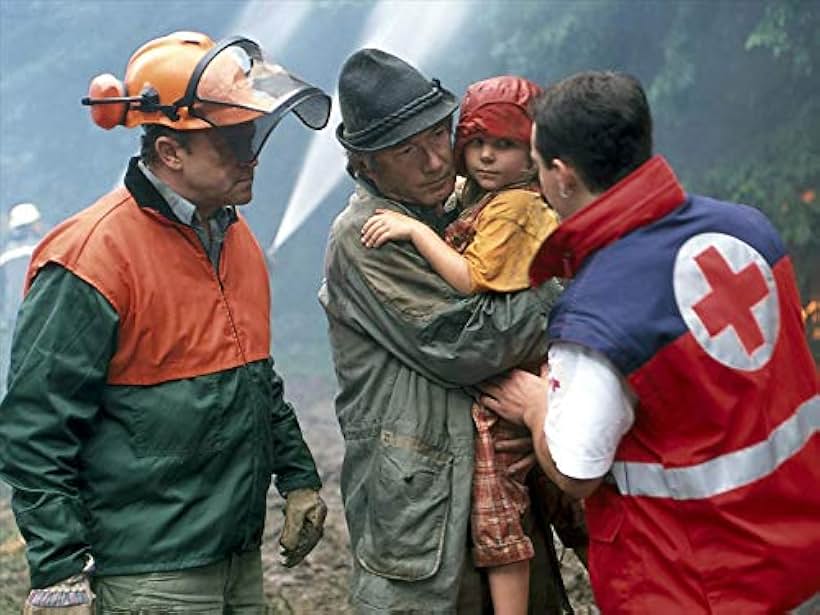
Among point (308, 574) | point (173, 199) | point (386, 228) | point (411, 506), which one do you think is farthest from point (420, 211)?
point (308, 574)

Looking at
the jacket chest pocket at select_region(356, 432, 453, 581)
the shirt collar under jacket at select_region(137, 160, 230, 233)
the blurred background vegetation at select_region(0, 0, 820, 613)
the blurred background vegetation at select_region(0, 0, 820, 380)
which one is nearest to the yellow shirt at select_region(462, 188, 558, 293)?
the jacket chest pocket at select_region(356, 432, 453, 581)

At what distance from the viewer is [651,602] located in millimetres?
2006

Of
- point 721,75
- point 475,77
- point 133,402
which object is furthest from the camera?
point 475,77

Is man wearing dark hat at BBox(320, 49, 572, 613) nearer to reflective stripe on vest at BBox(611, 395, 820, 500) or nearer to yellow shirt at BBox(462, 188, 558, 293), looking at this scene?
yellow shirt at BBox(462, 188, 558, 293)

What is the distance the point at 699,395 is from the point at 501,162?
901 mm

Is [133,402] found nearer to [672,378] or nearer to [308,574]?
[672,378]

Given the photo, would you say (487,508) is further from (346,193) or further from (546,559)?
(346,193)

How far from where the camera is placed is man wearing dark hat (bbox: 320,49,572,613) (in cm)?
249

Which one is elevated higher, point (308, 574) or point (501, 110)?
point (501, 110)

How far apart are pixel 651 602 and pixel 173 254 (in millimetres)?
1344

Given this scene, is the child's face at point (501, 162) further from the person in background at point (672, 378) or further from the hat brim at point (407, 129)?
the person in background at point (672, 378)

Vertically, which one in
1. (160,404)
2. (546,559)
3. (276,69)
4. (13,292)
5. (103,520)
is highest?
(276,69)

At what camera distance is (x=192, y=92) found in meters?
2.50

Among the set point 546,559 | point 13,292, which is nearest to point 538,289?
point 546,559
